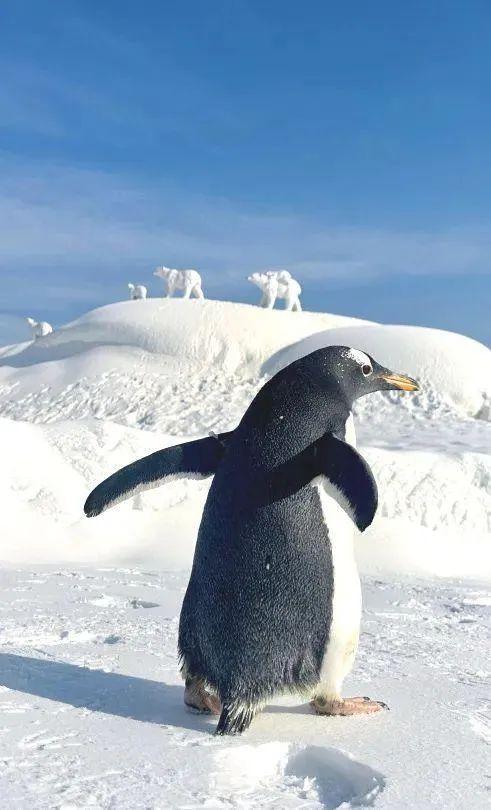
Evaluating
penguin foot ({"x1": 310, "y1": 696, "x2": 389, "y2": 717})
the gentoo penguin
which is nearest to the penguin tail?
the gentoo penguin

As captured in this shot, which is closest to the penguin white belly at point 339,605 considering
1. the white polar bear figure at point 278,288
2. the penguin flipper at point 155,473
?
the penguin flipper at point 155,473

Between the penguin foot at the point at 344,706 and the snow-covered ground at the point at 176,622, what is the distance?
40 millimetres

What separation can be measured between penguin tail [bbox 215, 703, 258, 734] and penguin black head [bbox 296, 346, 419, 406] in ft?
3.42

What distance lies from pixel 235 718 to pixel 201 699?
0.20 metres

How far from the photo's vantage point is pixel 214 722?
2711 mm

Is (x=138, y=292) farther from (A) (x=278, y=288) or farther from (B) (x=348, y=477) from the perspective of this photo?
(B) (x=348, y=477)

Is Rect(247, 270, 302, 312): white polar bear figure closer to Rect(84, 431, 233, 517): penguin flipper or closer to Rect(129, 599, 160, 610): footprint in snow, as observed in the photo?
Rect(129, 599, 160, 610): footprint in snow

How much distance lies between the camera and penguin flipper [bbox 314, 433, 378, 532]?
2453 mm

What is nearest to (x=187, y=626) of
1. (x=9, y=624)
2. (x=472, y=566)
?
(x=9, y=624)

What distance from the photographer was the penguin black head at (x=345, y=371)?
9.35 ft

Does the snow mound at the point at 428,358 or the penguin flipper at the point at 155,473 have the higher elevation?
the snow mound at the point at 428,358

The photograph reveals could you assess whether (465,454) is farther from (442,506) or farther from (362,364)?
(362,364)

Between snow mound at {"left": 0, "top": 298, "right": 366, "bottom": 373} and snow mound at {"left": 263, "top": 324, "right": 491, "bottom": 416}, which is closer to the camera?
snow mound at {"left": 263, "top": 324, "right": 491, "bottom": 416}

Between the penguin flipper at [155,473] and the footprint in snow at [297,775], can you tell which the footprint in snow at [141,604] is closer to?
the penguin flipper at [155,473]
